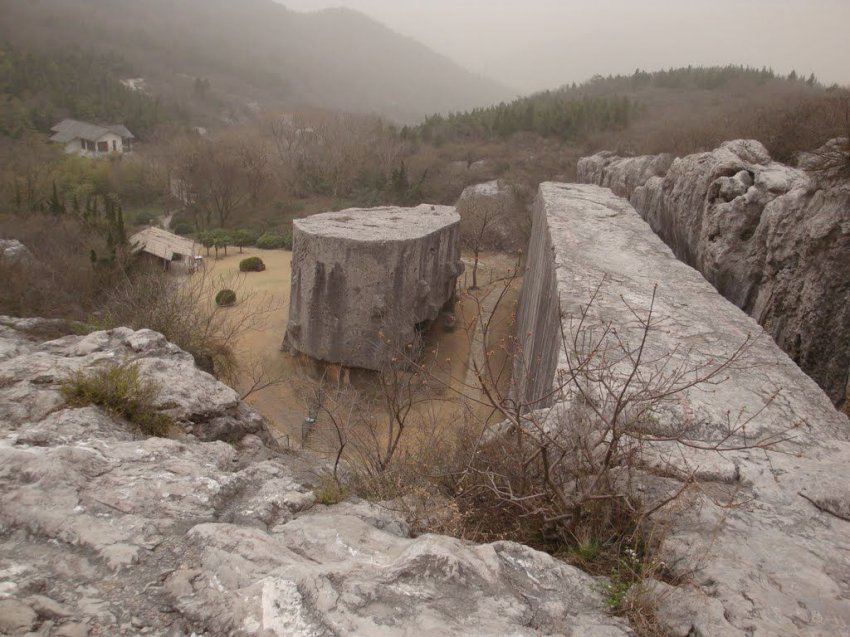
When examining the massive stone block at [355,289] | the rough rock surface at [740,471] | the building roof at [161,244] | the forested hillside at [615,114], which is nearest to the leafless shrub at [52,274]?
the building roof at [161,244]

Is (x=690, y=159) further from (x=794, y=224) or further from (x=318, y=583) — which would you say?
(x=318, y=583)

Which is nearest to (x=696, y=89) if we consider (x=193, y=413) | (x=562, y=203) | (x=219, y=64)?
(x=562, y=203)

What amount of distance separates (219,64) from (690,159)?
75380 mm

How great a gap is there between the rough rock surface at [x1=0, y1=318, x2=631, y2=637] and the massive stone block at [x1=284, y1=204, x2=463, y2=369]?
21.8 feet

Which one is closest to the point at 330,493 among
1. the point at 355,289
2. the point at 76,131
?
the point at 355,289

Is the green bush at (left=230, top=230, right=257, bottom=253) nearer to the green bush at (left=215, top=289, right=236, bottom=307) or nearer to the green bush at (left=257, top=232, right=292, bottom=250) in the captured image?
the green bush at (left=257, top=232, right=292, bottom=250)

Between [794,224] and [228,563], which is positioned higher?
[794,224]

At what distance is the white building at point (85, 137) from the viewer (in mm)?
33938

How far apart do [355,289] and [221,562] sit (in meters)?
8.05

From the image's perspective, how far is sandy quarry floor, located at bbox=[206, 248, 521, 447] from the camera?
29.1ft

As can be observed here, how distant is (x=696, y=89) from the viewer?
39.8 metres

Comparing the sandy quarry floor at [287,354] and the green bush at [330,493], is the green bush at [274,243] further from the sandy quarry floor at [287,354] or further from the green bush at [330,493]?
the green bush at [330,493]

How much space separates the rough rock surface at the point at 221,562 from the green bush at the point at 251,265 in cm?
1432

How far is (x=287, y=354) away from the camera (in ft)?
36.1
